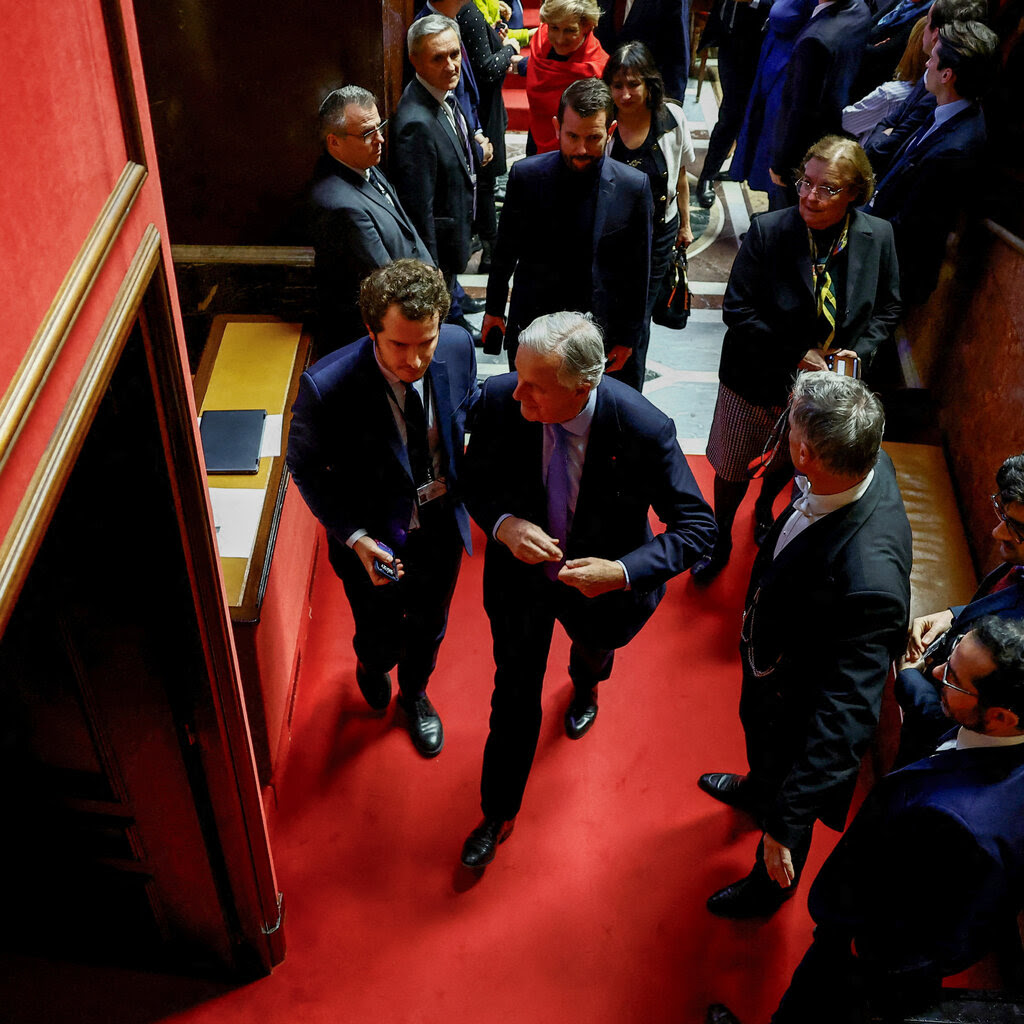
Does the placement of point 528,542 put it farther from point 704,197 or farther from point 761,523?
point 704,197

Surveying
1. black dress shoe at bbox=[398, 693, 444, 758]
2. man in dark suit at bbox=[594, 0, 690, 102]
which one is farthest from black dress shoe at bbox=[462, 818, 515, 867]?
man in dark suit at bbox=[594, 0, 690, 102]

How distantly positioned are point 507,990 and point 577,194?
2.73 m

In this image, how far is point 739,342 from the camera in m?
3.37

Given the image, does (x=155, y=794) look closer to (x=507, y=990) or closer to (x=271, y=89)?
(x=507, y=990)

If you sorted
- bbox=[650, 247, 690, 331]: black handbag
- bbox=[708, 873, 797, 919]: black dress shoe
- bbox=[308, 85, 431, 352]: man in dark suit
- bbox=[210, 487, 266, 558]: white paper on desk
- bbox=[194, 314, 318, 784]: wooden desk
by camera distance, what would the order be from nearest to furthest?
Result: bbox=[708, 873, 797, 919]: black dress shoe → bbox=[194, 314, 318, 784]: wooden desk → bbox=[210, 487, 266, 558]: white paper on desk → bbox=[308, 85, 431, 352]: man in dark suit → bbox=[650, 247, 690, 331]: black handbag

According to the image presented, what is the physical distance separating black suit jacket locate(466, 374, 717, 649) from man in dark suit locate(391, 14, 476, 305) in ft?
5.82

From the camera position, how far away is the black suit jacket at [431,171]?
3820 mm

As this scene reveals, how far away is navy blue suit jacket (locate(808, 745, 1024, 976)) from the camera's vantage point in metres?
1.70

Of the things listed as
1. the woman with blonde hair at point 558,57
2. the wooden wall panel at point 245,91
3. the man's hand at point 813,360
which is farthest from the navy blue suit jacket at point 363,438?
the woman with blonde hair at point 558,57

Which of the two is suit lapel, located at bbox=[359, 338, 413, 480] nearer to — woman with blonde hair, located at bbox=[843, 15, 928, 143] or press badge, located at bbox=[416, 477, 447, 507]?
press badge, located at bbox=[416, 477, 447, 507]

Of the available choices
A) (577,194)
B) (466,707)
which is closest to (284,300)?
(577,194)

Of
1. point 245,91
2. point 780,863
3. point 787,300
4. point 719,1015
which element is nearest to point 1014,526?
point 780,863

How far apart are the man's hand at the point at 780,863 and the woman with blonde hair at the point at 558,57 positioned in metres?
3.66

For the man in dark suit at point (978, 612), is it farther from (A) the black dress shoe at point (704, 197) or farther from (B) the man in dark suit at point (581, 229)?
(A) the black dress shoe at point (704, 197)
